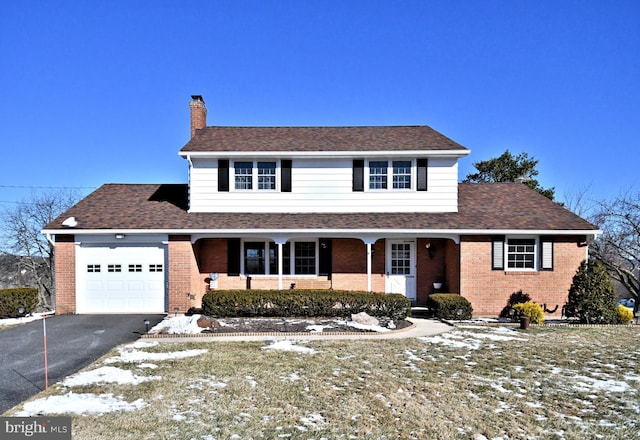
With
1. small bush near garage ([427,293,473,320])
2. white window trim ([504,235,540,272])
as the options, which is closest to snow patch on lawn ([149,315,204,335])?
small bush near garage ([427,293,473,320])

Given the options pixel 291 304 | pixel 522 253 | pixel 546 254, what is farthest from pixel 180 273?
pixel 546 254

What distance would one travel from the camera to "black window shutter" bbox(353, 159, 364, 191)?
615 inches

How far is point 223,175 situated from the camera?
612 inches

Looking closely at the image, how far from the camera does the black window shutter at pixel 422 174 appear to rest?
51.1 feet

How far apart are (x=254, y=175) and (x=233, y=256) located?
3.22 metres

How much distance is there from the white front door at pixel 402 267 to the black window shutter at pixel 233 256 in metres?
5.84

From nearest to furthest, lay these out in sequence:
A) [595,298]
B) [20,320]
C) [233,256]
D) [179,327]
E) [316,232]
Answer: [179,327] → [595,298] → [20,320] → [316,232] → [233,256]

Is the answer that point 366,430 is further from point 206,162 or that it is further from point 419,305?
point 206,162

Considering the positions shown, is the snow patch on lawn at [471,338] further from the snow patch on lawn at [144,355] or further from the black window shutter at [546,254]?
the snow patch on lawn at [144,355]

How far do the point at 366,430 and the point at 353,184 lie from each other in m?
11.2

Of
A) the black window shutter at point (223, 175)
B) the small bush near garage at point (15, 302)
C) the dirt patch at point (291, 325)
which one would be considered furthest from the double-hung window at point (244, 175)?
the small bush near garage at point (15, 302)

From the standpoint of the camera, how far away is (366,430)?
5234mm

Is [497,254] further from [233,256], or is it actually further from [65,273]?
[65,273]

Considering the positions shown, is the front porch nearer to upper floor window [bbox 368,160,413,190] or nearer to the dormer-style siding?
the dormer-style siding
